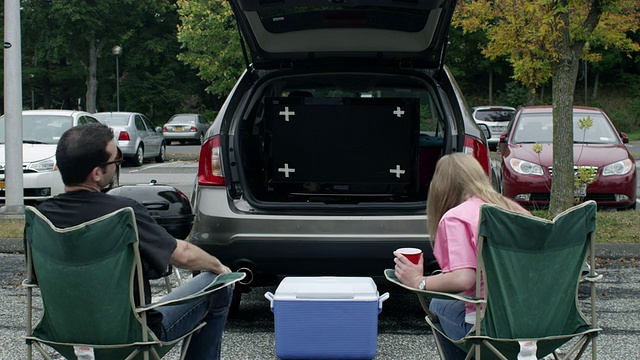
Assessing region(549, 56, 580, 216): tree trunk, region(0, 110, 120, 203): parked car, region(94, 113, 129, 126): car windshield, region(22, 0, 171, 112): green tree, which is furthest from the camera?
region(22, 0, 171, 112): green tree

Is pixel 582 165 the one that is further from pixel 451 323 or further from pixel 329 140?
pixel 451 323

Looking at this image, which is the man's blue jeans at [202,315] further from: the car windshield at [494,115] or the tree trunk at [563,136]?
the car windshield at [494,115]

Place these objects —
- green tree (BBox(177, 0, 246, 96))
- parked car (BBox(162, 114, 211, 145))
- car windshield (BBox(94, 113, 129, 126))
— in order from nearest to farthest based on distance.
Result: car windshield (BBox(94, 113, 129, 126)), green tree (BBox(177, 0, 246, 96)), parked car (BBox(162, 114, 211, 145))

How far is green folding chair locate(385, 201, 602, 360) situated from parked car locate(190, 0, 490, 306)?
5.14 ft

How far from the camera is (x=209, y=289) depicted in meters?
3.59

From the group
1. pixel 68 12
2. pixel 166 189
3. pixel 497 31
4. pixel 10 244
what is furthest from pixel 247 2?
pixel 68 12

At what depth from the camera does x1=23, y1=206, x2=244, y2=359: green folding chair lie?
3145mm

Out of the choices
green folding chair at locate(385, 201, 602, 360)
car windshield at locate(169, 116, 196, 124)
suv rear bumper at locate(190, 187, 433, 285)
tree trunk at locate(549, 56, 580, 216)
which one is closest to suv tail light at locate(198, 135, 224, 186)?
suv rear bumper at locate(190, 187, 433, 285)

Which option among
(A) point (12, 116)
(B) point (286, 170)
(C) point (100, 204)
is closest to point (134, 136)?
(A) point (12, 116)

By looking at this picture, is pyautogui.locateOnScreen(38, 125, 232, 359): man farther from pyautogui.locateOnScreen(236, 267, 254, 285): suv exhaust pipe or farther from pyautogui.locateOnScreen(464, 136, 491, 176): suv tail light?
pyautogui.locateOnScreen(464, 136, 491, 176): suv tail light

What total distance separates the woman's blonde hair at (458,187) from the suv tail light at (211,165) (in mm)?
2003

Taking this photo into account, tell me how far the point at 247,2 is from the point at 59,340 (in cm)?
242

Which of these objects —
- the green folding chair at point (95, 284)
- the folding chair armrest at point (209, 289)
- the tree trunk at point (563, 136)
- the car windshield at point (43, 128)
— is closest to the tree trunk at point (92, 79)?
the car windshield at point (43, 128)

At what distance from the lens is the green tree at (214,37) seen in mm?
28281
